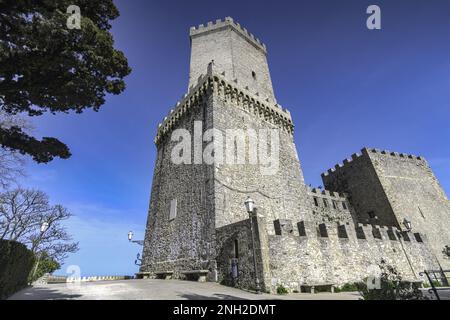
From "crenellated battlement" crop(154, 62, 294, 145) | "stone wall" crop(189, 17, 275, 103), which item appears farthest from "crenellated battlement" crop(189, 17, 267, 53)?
"crenellated battlement" crop(154, 62, 294, 145)

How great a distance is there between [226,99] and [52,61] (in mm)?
12620

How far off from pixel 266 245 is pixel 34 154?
9.23 metres

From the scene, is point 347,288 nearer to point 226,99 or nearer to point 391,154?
point 226,99

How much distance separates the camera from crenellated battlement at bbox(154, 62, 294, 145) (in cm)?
1781

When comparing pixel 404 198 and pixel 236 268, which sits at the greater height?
pixel 404 198

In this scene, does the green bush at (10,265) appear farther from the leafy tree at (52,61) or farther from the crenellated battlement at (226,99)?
Answer: the crenellated battlement at (226,99)

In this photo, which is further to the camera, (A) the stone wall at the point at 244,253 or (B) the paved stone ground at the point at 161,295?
(A) the stone wall at the point at 244,253

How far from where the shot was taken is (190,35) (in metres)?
25.0

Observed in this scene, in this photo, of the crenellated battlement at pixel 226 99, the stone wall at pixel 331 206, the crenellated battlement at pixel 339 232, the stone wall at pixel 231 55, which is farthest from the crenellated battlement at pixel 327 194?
the stone wall at pixel 231 55

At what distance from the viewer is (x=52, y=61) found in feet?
20.4

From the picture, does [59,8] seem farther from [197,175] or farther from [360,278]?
[360,278]

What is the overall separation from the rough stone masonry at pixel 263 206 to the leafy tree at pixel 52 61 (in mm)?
7716

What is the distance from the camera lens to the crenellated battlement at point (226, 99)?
1781cm

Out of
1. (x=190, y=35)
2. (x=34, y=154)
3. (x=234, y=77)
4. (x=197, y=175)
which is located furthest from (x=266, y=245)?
(x=190, y=35)
